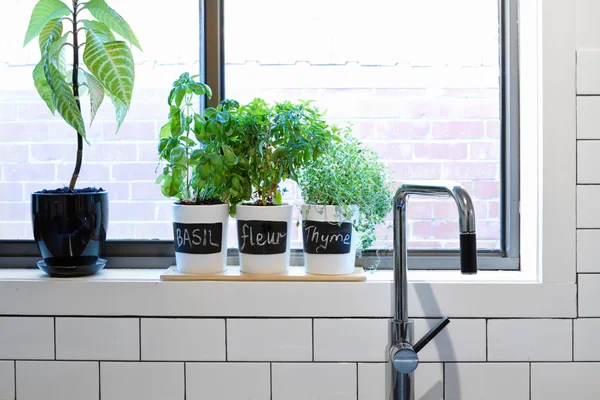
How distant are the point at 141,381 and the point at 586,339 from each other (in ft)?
3.01

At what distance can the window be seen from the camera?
155 cm

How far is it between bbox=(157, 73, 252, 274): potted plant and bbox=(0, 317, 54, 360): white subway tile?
30 cm

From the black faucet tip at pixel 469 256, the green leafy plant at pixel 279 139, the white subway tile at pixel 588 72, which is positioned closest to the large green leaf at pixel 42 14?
the green leafy plant at pixel 279 139

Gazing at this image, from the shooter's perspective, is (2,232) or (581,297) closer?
(581,297)

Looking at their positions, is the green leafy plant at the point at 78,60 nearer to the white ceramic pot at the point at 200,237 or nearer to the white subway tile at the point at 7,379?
the white ceramic pot at the point at 200,237

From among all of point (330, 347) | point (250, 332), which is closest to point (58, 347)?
point (250, 332)

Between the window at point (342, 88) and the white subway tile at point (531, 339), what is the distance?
216 millimetres

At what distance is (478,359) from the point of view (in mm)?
1388

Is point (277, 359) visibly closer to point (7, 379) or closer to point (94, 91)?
point (7, 379)

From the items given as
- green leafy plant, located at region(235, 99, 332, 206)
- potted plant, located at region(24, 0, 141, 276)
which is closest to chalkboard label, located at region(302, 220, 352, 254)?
green leafy plant, located at region(235, 99, 332, 206)

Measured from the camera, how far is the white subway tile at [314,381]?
139cm

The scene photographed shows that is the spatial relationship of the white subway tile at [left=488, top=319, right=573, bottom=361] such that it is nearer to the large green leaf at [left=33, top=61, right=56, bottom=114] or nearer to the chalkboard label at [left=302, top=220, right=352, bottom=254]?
the chalkboard label at [left=302, top=220, right=352, bottom=254]

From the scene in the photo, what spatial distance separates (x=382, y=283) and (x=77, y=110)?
709 millimetres

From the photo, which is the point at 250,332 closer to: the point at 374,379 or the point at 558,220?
the point at 374,379
